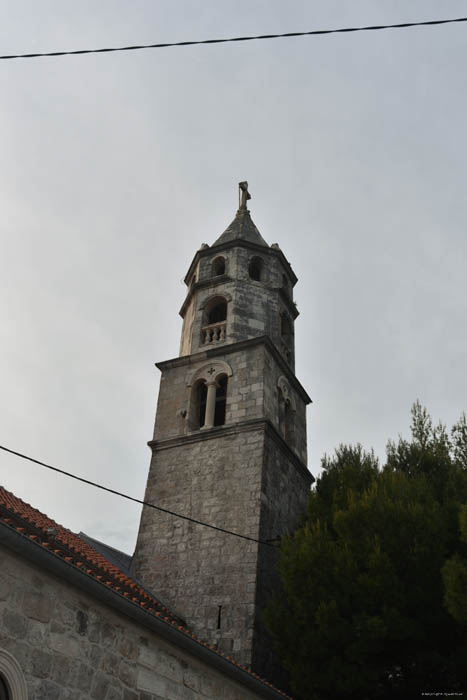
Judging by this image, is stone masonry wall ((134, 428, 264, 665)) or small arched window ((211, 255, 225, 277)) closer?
stone masonry wall ((134, 428, 264, 665))

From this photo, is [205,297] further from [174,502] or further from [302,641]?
[302,641]

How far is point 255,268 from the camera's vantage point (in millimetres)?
22562

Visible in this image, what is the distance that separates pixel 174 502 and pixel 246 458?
7.30 feet

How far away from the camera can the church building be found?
6930 mm

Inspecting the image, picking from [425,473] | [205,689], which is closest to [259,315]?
[425,473]

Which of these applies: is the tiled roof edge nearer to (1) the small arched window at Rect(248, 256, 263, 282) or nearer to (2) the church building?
(2) the church building

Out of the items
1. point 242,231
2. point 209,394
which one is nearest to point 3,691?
point 209,394

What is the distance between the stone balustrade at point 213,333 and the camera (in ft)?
64.7

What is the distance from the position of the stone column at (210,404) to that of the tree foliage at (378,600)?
5.12 m

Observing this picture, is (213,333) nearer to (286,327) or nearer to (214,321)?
(214,321)

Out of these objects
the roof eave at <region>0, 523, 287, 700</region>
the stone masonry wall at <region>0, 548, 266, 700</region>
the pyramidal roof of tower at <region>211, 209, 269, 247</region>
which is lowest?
the stone masonry wall at <region>0, 548, 266, 700</region>

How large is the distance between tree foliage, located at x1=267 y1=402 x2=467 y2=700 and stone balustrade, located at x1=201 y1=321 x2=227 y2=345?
7919 millimetres

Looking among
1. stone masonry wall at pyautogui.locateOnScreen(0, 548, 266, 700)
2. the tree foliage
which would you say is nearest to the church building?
stone masonry wall at pyautogui.locateOnScreen(0, 548, 266, 700)

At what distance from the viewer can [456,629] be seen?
36.1 ft
